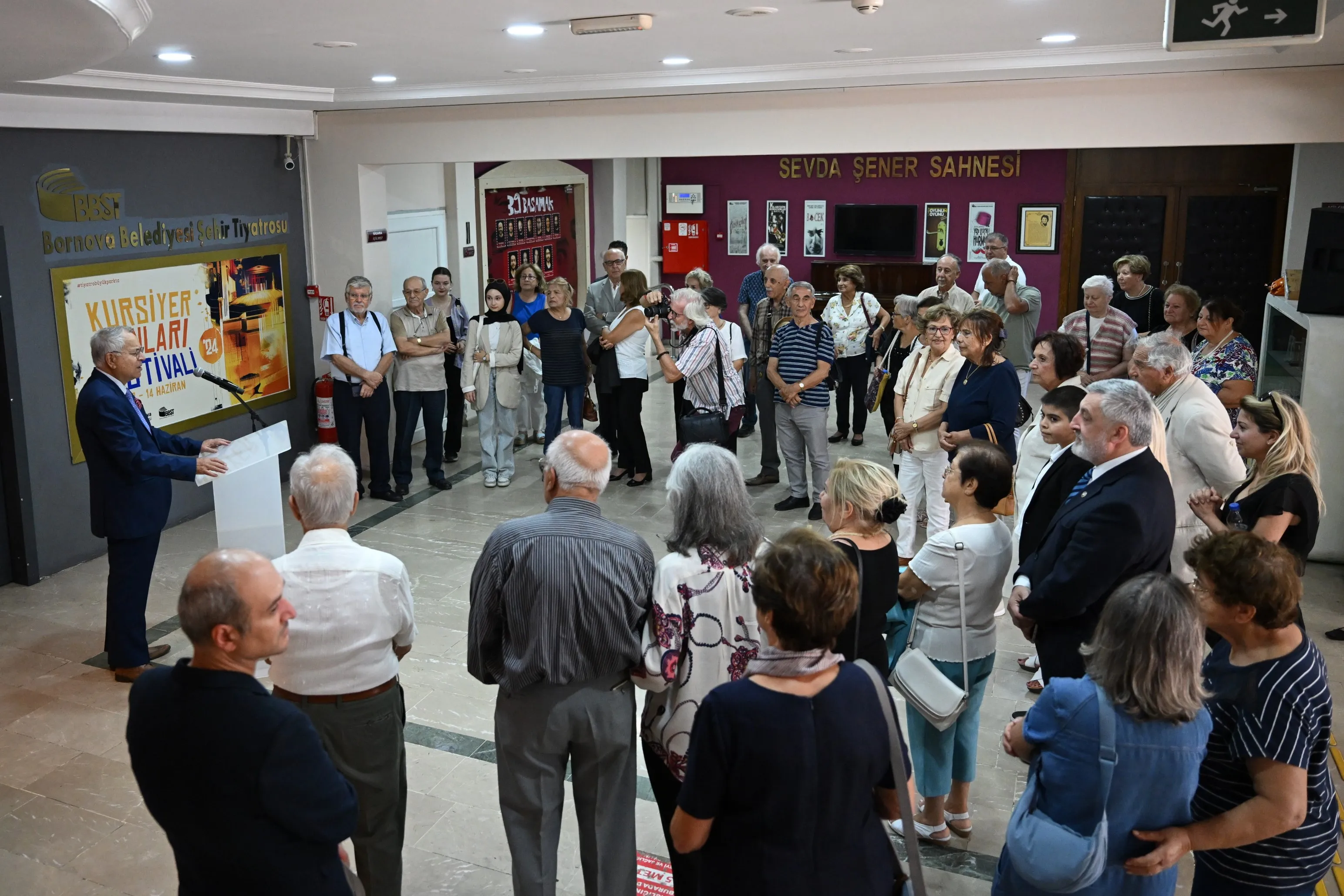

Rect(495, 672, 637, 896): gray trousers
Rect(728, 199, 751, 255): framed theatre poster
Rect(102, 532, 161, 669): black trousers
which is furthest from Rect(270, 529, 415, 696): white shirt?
Rect(728, 199, 751, 255): framed theatre poster

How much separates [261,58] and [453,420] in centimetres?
389

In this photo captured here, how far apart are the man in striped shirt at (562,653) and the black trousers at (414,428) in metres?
5.20

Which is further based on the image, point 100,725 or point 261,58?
point 261,58

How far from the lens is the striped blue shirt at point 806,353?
6.95m

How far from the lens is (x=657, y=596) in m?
2.80

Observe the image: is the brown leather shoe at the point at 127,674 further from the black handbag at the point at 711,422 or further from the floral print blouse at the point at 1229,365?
the floral print blouse at the point at 1229,365

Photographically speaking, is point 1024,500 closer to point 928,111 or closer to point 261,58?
point 928,111

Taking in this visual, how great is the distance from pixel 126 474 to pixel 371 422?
2.96 metres

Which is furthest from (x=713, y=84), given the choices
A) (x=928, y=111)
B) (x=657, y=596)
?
(x=657, y=596)

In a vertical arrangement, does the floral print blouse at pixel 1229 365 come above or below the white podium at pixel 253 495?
above

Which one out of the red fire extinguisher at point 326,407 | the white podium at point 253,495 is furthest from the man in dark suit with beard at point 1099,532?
the red fire extinguisher at point 326,407

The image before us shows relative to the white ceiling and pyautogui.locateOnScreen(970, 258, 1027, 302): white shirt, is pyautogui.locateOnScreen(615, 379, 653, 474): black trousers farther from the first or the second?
pyautogui.locateOnScreen(970, 258, 1027, 302): white shirt

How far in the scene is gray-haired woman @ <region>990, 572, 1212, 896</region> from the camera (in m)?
2.14

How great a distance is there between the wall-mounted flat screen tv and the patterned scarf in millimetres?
11699
